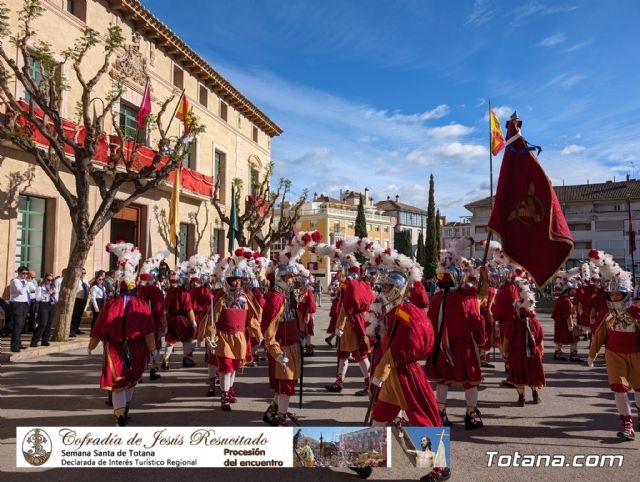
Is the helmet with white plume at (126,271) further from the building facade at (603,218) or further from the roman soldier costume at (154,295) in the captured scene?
the building facade at (603,218)

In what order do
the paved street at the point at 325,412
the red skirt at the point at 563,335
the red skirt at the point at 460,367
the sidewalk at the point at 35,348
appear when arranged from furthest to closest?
the red skirt at the point at 563,335
the sidewalk at the point at 35,348
the red skirt at the point at 460,367
the paved street at the point at 325,412

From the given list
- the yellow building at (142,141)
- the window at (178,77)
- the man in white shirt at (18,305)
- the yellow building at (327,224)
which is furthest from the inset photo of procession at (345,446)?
the yellow building at (327,224)

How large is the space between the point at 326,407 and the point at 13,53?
1459 centimetres

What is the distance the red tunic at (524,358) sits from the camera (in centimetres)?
662

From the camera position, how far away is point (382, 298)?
4.75 meters

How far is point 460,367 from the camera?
5590mm

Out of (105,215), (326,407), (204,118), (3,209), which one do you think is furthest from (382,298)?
(204,118)

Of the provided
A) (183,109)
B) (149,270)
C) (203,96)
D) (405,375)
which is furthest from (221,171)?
(405,375)

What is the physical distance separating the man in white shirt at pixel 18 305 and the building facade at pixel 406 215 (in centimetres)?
6997

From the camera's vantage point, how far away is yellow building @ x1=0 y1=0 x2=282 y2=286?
14430 millimetres

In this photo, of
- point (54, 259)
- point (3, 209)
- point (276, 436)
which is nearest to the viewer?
point (276, 436)

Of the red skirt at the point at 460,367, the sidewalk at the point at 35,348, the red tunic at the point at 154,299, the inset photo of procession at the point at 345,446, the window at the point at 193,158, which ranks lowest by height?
the sidewalk at the point at 35,348

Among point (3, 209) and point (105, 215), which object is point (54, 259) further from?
point (105, 215)

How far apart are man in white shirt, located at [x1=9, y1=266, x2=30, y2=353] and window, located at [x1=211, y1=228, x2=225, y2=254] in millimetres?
14679
